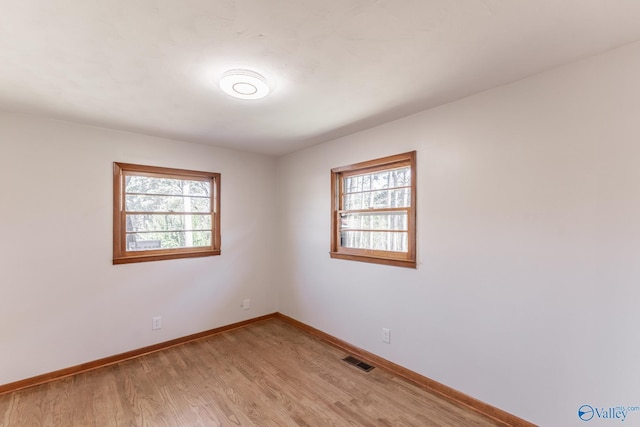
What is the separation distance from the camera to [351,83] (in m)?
1.99

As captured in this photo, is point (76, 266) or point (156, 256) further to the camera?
point (156, 256)

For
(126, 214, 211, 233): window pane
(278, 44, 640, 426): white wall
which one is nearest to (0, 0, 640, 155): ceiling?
(278, 44, 640, 426): white wall

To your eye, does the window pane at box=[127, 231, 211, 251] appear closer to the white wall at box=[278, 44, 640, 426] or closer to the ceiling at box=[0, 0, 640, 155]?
the ceiling at box=[0, 0, 640, 155]

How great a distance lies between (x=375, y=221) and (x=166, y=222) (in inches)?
95.3

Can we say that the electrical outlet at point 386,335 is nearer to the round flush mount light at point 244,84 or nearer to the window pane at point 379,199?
the window pane at point 379,199

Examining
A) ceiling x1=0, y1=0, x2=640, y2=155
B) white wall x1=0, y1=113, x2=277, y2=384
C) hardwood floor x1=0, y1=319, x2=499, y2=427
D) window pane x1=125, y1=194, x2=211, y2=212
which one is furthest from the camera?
window pane x1=125, y1=194, x2=211, y2=212

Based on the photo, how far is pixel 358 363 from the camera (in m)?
2.84

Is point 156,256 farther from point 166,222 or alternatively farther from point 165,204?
point 165,204

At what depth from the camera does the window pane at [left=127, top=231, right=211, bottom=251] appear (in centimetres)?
311

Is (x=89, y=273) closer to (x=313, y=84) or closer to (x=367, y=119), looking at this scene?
(x=313, y=84)

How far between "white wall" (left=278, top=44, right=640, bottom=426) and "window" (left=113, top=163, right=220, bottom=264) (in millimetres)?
2199

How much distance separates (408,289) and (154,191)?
295cm

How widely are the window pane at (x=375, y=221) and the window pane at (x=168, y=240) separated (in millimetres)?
1802

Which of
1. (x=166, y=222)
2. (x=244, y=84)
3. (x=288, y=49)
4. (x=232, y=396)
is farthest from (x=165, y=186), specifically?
(x=288, y=49)
